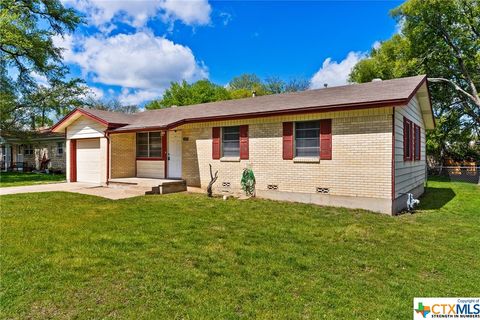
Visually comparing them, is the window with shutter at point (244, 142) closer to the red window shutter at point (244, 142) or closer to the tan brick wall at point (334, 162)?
the red window shutter at point (244, 142)

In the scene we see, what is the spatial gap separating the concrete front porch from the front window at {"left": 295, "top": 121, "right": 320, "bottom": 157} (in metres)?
5.13

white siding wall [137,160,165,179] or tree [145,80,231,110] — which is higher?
tree [145,80,231,110]

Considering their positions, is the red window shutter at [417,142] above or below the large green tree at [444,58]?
below

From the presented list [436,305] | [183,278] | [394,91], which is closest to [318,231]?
[436,305]

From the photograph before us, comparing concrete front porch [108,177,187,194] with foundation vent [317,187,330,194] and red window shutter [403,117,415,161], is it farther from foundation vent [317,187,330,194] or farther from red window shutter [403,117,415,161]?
red window shutter [403,117,415,161]

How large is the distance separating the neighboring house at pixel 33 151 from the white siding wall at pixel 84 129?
763cm

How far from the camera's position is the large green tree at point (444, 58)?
18969 mm

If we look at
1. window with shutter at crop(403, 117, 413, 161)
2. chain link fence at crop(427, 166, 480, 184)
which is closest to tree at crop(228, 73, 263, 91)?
chain link fence at crop(427, 166, 480, 184)

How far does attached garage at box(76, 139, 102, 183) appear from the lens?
1485 centimetres

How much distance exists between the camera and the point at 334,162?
9125 millimetres

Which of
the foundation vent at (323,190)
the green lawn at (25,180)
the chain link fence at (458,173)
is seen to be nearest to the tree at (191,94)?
the green lawn at (25,180)

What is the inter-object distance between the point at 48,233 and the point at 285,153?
6.92 metres

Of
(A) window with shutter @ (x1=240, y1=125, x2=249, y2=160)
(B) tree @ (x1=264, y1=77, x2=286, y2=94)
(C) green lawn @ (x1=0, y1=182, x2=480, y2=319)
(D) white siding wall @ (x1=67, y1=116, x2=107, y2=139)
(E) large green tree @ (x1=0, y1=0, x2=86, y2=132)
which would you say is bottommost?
(C) green lawn @ (x1=0, y1=182, x2=480, y2=319)

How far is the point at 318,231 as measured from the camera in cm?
638
